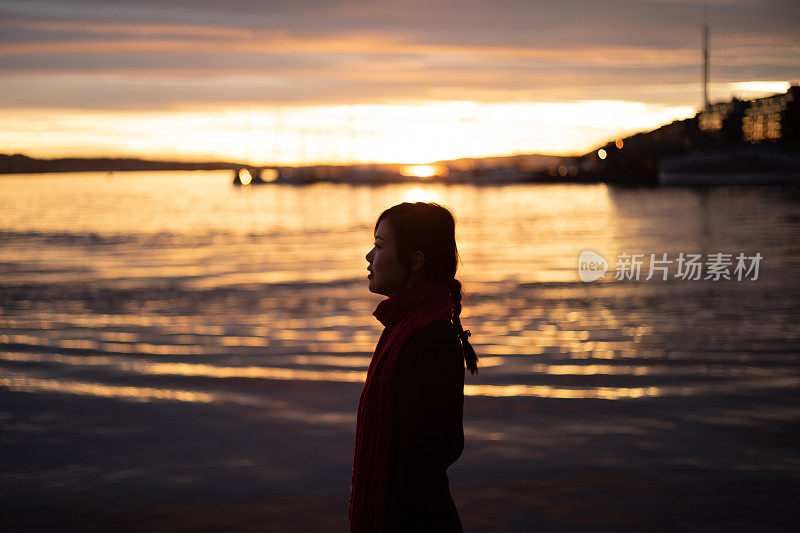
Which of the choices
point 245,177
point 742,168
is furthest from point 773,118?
point 245,177

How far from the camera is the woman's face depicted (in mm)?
2891

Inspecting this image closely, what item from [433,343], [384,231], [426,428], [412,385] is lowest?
[426,428]

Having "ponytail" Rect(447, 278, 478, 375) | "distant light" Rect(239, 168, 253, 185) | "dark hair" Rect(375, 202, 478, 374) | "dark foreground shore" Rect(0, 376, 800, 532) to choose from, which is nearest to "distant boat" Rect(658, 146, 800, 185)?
"distant light" Rect(239, 168, 253, 185)

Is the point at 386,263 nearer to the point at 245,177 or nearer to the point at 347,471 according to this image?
the point at 347,471

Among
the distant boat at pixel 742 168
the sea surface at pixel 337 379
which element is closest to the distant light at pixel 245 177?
the distant boat at pixel 742 168

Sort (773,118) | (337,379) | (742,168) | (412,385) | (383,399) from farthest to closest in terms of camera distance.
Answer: (773,118) → (742,168) → (337,379) → (383,399) → (412,385)

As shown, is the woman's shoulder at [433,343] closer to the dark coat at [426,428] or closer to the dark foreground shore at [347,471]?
the dark coat at [426,428]

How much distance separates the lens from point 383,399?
2852mm

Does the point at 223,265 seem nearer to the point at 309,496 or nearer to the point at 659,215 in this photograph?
the point at 309,496

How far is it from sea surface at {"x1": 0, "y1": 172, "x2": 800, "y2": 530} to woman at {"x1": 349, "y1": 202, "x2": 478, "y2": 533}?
325 cm

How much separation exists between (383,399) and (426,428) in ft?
0.57

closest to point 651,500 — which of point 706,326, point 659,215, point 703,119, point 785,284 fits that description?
point 706,326

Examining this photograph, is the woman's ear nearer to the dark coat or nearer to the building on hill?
the dark coat

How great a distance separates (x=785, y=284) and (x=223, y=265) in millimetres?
15135
